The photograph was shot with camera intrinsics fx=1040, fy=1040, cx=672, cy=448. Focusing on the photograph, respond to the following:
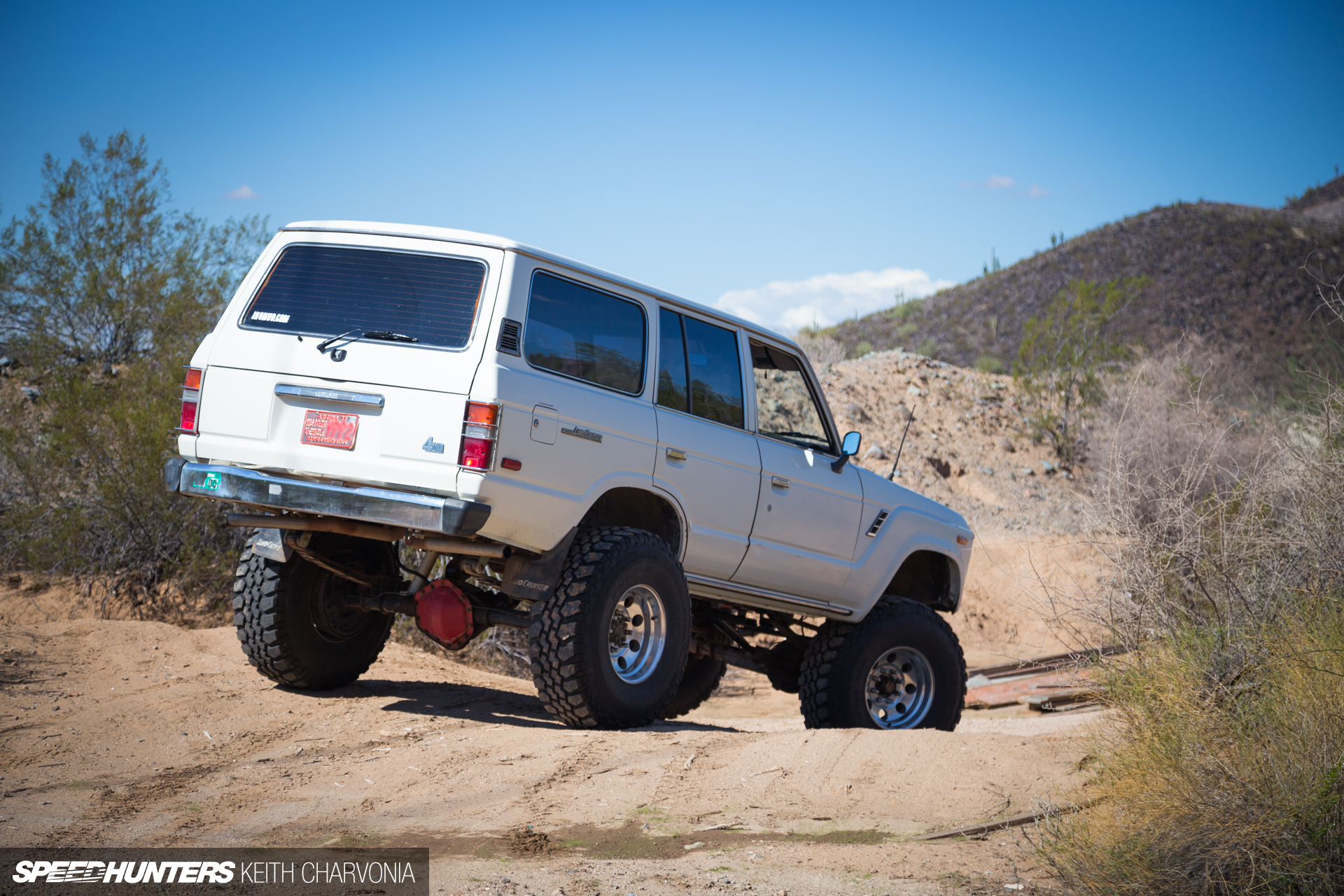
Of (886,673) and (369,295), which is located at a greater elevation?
(369,295)

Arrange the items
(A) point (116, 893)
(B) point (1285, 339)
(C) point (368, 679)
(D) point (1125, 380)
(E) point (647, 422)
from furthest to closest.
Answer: (B) point (1285, 339), (D) point (1125, 380), (C) point (368, 679), (E) point (647, 422), (A) point (116, 893)

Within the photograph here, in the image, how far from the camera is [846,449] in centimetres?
655

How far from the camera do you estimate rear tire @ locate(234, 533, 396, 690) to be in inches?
231

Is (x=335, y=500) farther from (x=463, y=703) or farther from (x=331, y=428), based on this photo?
(x=463, y=703)

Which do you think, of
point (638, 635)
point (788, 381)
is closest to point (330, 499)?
point (638, 635)

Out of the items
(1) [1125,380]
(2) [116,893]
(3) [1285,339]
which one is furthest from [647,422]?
(3) [1285,339]

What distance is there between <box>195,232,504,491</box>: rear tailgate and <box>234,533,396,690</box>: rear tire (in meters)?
0.98

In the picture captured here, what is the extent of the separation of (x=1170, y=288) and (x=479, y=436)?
41771 mm

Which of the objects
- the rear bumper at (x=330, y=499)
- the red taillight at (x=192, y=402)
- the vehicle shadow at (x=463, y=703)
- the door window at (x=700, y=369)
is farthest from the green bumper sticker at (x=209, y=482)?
the door window at (x=700, y=369)

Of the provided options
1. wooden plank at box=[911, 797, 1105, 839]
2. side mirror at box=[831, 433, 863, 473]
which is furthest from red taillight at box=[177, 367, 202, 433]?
wooden plank at box=[911, 797, 1105, 839]

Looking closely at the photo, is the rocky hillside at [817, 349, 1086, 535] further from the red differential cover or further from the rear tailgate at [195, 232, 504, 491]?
the rear tailgate at [195, 232, 504, 491]

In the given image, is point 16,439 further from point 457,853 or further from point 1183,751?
point 1183,751

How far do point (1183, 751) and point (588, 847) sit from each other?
223 centimetres

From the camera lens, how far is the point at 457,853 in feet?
12.0
